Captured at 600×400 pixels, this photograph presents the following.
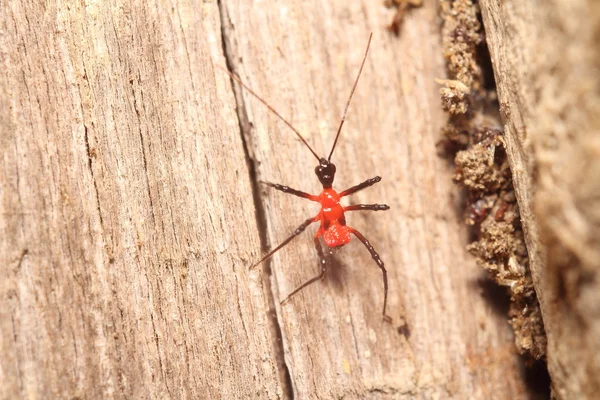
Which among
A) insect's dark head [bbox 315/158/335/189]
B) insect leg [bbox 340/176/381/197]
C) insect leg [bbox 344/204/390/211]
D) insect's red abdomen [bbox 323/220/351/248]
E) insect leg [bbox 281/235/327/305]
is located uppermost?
insect's dark head [bbox 315/158/335/189]

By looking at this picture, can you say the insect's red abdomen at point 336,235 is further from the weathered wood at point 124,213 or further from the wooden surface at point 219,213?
the weathered wood at point 124,213

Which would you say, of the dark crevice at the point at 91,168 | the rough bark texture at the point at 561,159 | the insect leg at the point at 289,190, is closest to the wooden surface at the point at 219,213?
the dark crevice at the point at 91,168

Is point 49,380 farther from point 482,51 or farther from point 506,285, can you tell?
point 482,51

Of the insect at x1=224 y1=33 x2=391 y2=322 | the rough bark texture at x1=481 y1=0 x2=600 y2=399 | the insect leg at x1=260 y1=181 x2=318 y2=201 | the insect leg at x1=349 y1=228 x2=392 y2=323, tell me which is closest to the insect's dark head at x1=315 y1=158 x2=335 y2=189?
the insect at x1=224 y1=33 x2=391 y2=322

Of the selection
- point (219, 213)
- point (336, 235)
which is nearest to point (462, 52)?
point (336, 235)

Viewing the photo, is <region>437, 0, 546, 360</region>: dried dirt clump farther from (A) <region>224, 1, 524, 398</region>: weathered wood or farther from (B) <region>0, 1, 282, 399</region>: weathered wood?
(B) <region>0, 1, 282, 399</region>: weathered wood

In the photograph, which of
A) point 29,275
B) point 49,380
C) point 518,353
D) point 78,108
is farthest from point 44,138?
point 518,353

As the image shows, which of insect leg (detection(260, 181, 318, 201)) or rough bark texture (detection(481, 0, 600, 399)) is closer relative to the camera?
rough bark texture (detection(481, 0, 600, 399))
